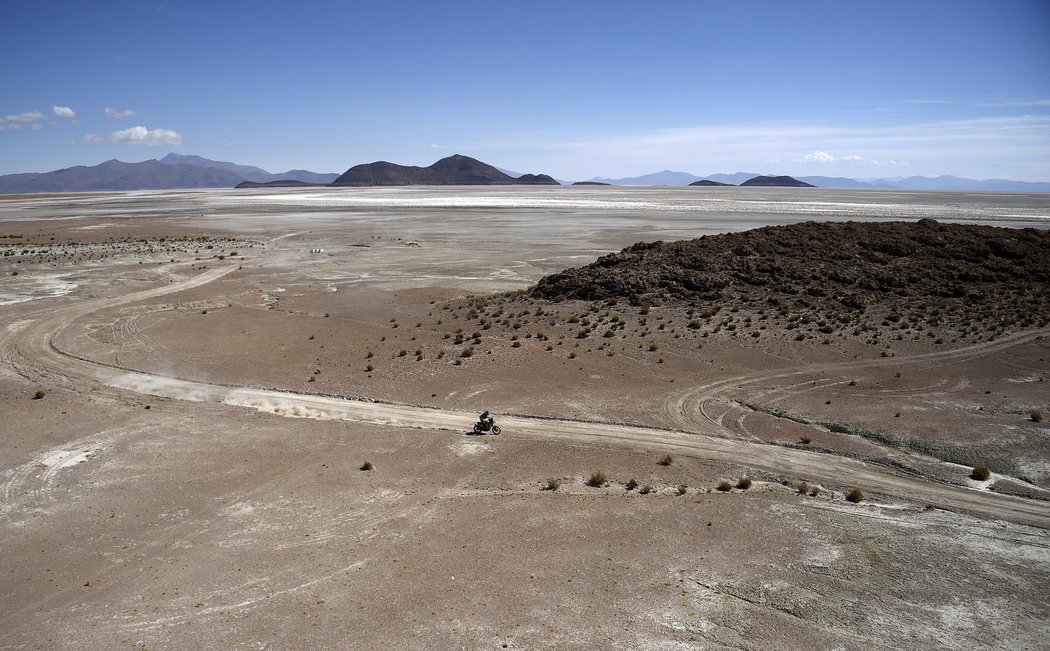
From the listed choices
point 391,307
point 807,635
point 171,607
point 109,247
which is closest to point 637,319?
point 391,307

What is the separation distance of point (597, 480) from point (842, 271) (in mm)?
25477

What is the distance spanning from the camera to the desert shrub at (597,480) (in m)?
15.6

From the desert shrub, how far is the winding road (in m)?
2.23

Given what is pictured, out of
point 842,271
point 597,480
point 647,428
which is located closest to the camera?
point 597,480

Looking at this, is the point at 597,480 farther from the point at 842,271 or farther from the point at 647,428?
the point at 842,271

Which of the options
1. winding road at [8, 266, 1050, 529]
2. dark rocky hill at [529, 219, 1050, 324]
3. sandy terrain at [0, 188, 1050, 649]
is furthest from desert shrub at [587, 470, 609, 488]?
dark rocky hill at [529, 219, 1050, 324]

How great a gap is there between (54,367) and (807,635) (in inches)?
1098

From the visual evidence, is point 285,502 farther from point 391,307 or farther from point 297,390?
point 391,307

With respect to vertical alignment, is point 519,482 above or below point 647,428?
below

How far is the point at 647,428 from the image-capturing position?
19188mm

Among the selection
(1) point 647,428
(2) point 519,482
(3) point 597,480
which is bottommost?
(2) point 519,482

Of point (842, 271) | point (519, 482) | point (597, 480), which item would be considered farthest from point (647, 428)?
point (842, 271)

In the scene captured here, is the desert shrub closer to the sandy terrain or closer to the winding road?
the sandy terrain

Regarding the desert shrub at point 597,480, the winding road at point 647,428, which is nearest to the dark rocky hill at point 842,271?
the winding road at point 647,428
